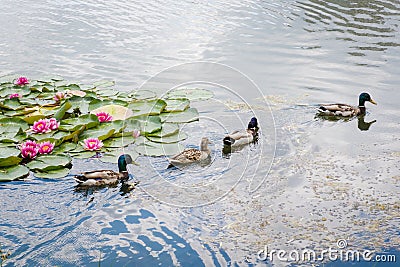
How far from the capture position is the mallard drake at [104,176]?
187 inches

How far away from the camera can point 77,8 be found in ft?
37.4

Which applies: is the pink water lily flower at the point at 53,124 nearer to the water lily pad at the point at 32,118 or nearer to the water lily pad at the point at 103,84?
the water lily pad at the point at 32,118

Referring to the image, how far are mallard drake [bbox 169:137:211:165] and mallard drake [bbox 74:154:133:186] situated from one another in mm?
443

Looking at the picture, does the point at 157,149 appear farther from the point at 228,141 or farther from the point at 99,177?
the point at 99,177

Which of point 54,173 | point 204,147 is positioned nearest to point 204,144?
point 204,147

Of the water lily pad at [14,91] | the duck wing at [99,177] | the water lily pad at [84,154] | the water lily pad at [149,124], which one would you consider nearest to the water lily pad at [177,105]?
the water lily pad at [149,124]

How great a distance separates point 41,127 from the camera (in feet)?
18.4

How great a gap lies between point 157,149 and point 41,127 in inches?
46.5

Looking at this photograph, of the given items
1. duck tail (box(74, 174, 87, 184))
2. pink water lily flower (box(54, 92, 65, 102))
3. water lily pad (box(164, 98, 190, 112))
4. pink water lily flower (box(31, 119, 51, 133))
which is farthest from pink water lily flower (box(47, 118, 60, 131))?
water lily pad (box(164, 98, 190, 112))

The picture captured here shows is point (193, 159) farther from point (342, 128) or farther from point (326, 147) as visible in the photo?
point (342, 128)

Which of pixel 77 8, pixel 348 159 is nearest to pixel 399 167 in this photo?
pixel 348 159

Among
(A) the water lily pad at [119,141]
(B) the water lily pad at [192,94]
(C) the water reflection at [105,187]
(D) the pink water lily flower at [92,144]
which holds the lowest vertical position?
(C) the water reflection at [105,187]

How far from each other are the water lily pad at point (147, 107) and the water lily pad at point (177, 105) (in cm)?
7

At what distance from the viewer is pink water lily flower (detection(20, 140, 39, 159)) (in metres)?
5.20
